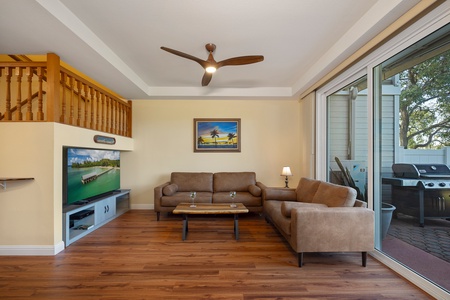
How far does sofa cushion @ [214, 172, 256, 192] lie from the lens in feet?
15.2

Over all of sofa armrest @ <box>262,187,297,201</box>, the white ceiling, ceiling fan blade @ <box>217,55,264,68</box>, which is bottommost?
sofa armrest @ <box>262,187,297,201</box>

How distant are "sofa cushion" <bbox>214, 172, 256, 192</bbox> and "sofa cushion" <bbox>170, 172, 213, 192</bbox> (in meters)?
0.16

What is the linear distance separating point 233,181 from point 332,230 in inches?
102

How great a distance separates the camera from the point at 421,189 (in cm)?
219

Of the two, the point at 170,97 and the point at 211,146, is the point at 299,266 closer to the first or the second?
the point at 211,146

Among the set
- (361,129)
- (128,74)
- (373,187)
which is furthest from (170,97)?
(373,187)

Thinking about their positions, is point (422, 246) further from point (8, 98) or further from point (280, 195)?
point (8, 98)

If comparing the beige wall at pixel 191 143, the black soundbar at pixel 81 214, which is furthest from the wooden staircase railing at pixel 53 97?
the black soundbar at pixel 81 214

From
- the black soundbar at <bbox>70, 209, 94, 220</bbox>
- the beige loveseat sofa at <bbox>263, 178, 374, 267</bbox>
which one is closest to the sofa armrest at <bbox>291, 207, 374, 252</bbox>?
the beige loveseat sofa at <bbox>263, 178, 374, 267</bbox>

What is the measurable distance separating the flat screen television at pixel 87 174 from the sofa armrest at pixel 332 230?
3118 millimetres

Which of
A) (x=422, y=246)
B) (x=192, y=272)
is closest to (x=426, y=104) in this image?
(x=422, y=246)

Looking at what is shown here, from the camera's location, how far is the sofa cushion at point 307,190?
130 inches

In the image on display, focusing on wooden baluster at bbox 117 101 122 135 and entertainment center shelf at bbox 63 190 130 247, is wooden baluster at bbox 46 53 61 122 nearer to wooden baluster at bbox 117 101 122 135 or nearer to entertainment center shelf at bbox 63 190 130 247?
entertainment center shelf at bbox 63 190 130 247

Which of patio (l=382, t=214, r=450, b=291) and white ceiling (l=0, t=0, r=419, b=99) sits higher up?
white ceiling (l=0, t=0, r=419, b=99)
